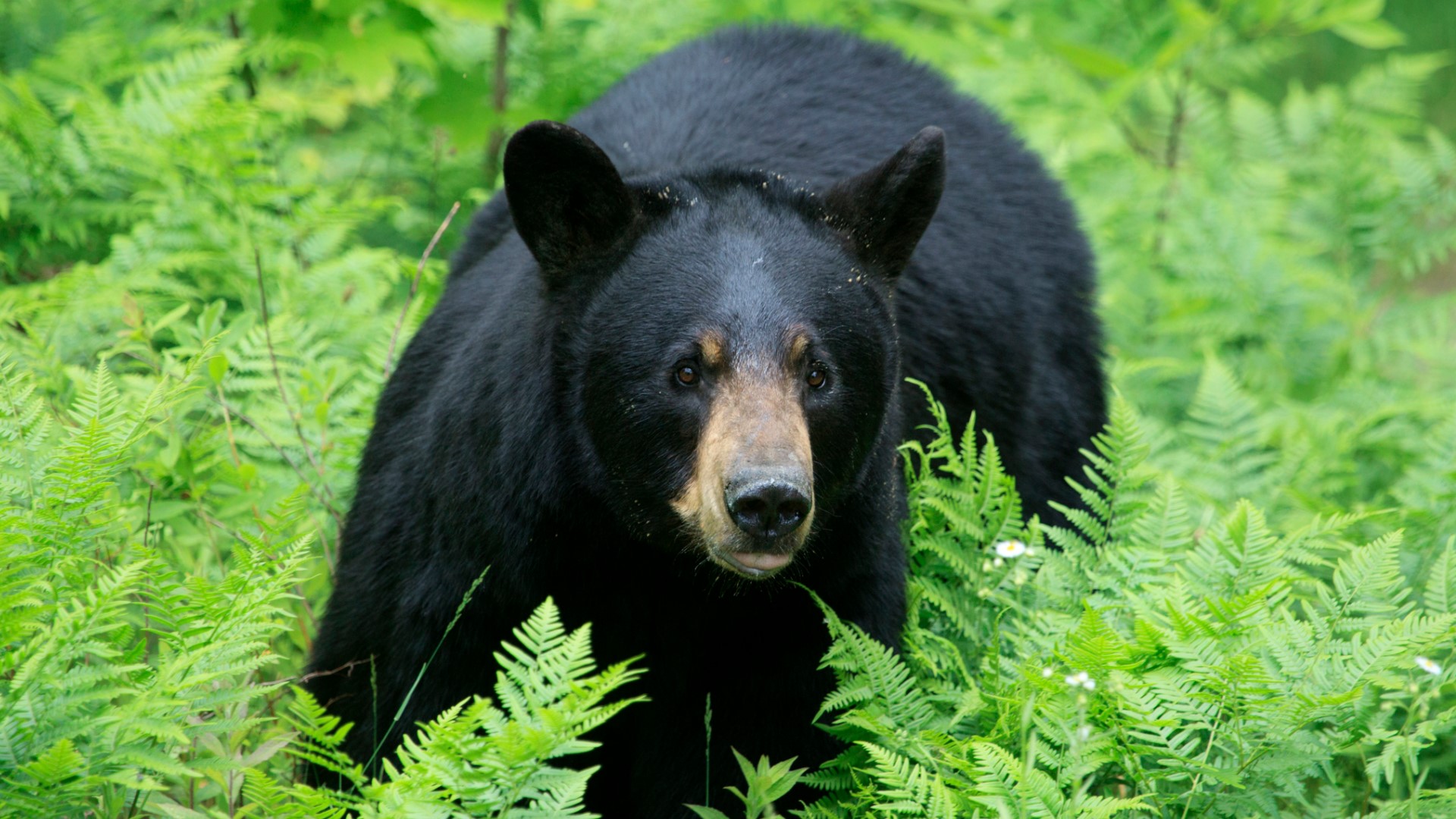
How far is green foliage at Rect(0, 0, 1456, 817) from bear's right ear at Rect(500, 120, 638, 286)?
2.99 ft

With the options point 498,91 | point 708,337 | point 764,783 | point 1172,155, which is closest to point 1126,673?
Answer: point 764,783

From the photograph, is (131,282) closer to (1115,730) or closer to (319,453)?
(319,453)

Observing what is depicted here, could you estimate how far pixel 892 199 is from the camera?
3.69 meters

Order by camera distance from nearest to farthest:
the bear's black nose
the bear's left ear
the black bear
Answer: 1. the bear's black nose
2. the black bear
3. the bear's left ear

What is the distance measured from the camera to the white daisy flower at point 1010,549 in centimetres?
375

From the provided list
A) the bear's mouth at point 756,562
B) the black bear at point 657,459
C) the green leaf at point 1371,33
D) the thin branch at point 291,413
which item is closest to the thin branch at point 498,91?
the thin branch at point 291,413

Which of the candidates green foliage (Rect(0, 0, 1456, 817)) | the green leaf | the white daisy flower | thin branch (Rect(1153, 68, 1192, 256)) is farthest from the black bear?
thin branch (Rect(1153, 68, 1192, 256))

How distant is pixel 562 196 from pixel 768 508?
1023 mm

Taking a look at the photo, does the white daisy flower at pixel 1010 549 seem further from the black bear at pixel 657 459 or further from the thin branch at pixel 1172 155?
the thin branch at pixel 1172 155

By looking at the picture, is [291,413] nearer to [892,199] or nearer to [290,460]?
[290,460]

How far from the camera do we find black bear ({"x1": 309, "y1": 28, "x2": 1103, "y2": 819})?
3238 mm

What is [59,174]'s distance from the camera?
18.6 feet

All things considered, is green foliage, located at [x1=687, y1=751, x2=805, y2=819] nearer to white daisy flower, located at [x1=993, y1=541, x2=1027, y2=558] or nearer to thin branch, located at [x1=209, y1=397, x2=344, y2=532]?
white daisy flower, located at [x1=993, y1=541, x2=1027, y2=558]

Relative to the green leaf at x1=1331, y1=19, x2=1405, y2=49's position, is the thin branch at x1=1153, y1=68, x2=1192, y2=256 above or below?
below
